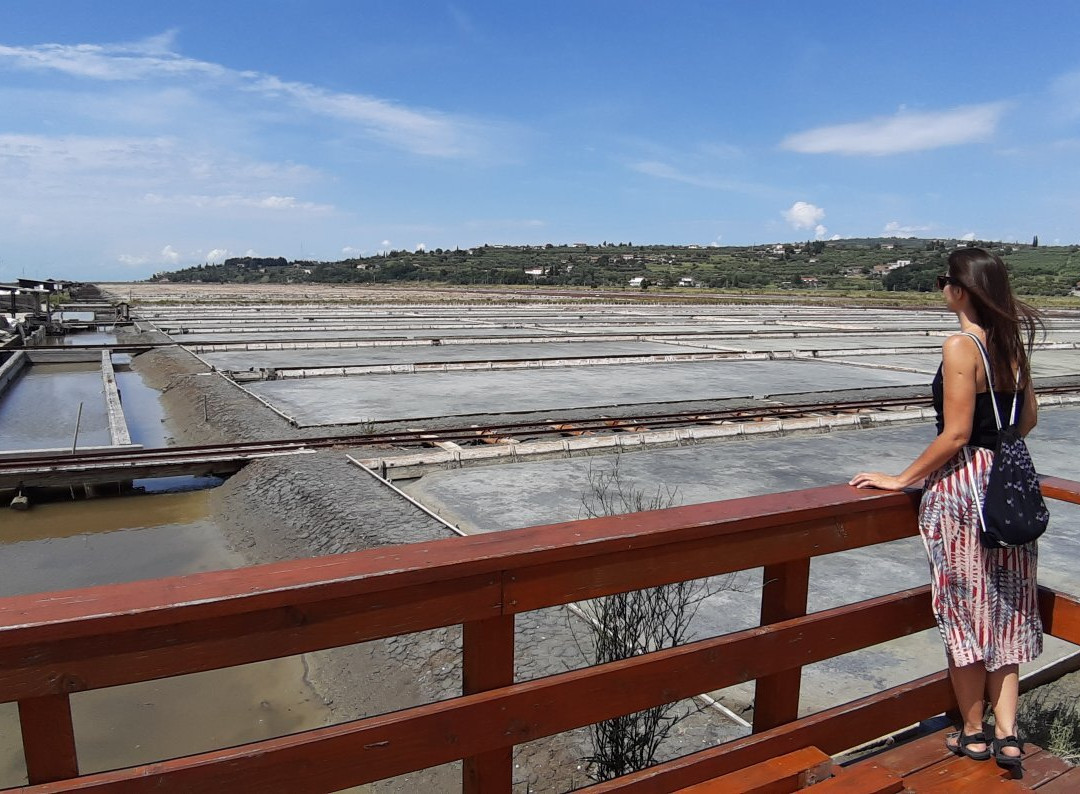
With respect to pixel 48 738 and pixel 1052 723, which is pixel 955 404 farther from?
pixel 48 738

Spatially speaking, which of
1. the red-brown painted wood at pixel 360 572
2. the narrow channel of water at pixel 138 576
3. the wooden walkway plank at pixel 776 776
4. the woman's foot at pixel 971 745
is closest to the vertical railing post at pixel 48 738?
the red-brown painted wood at pixel 360 572

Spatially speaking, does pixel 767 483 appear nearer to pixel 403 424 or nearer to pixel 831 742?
pixel 403 424

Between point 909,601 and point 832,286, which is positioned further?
point 832,286

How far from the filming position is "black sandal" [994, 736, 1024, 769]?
8.65 feet

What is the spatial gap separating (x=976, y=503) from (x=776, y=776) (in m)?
1.03

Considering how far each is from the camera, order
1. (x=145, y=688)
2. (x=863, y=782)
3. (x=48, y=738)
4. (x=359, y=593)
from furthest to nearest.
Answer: (x=145, y=688)
(x=863, y=782)
(x=359, y=593)
(x=48, y=738)

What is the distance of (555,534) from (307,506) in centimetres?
670

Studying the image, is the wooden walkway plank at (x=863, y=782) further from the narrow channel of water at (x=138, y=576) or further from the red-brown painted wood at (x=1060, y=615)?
the narrow channel of water at (x=138, y=576)

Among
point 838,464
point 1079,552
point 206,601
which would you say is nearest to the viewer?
point 206,601

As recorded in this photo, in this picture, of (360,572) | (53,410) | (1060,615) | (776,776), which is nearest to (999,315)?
(1060,615)

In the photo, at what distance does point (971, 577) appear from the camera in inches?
104

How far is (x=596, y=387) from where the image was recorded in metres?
16.2

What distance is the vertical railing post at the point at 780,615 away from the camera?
2.54 meters

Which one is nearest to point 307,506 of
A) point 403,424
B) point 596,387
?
point 403,424
